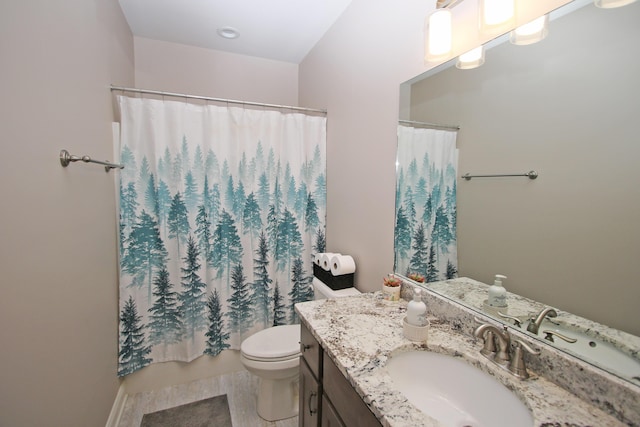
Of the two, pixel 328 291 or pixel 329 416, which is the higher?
pixel 328 291

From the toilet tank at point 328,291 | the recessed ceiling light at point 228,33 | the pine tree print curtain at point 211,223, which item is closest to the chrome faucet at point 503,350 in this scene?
the toilet tank at point 328,291

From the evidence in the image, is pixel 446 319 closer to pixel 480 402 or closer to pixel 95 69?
pixel 480 402

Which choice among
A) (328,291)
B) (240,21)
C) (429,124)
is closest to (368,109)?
(429,124)

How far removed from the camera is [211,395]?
192cm

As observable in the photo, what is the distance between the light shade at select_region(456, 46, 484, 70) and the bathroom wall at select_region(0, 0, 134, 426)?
4.83 feet

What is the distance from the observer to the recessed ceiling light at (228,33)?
2.15m

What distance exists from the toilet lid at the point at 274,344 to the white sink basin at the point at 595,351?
128 cm

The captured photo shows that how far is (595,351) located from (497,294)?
0.27m

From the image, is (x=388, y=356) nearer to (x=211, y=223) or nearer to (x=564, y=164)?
(x=564, y=164)

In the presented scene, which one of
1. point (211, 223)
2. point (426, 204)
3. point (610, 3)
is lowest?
point (211, 223)

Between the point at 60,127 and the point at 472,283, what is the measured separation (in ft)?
5.63

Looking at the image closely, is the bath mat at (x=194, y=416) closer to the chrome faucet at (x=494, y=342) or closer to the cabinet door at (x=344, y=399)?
the cabinet door at (x=344, y=399)

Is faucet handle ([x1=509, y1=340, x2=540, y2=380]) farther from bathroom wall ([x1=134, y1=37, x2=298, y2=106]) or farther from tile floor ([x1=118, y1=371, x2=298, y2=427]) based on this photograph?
bathroom wall ([x1=134, y1=37, x2=298, y2=106])

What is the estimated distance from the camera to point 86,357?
4.24 feet
